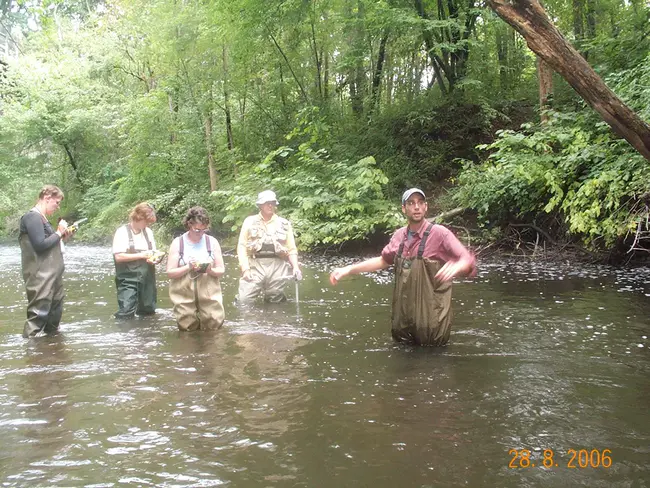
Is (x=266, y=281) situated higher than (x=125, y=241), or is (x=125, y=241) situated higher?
(x=125, y=241)

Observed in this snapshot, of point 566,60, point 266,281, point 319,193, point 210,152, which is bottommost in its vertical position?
point 266,281

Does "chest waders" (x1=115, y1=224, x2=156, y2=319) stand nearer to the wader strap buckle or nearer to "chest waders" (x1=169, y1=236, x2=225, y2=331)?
"chest waders" (x1=169, y1=236, x2=225, y2=331)

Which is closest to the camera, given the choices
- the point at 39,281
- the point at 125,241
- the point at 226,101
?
the point at 39,281

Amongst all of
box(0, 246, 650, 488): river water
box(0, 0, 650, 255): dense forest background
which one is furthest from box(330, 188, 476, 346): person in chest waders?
box(0, 0, 650, 255): dense forest background

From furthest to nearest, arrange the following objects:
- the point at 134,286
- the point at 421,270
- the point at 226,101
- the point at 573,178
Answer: the point at 226,101, the point at 573,178, the point at 134,286, the point at 421,270

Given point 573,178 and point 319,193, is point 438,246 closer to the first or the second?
point 573,178

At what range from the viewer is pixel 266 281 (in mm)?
8328

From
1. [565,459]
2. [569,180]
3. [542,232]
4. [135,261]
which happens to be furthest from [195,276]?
[542,232]

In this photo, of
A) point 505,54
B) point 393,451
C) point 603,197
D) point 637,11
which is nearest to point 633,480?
point 393,451

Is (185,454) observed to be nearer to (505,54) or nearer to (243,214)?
(243,214)

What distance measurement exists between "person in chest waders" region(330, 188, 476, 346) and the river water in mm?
281

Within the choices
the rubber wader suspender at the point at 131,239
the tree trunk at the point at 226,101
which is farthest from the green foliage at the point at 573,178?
the tree trunk at the point at 226,101

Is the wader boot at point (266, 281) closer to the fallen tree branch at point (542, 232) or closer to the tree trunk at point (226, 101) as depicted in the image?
the fallen tree branch at point (542, 232)

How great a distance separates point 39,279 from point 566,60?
685cm
